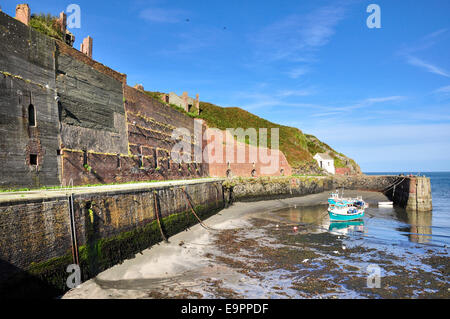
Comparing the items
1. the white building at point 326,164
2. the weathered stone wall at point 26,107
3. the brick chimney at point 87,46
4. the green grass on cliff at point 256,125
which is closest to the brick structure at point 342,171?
the white building at point 326,164

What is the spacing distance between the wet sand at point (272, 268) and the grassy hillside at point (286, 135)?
4606 centimetres

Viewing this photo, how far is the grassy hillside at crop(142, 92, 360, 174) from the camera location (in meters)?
68.1

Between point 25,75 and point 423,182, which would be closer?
point 25,75

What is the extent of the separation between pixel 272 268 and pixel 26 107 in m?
14.6

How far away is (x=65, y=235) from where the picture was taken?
10.1 metres

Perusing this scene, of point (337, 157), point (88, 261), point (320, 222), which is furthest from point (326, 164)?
point (88, 261)

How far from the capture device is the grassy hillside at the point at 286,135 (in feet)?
223

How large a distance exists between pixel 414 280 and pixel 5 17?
2243cm

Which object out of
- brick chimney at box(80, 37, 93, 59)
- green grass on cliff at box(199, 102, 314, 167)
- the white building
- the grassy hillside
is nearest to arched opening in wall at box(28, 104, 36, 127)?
brick chimney at box(80, 37, 93, 59)

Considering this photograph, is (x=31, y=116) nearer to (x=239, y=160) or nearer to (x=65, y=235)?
(x=65, y=235)
